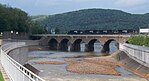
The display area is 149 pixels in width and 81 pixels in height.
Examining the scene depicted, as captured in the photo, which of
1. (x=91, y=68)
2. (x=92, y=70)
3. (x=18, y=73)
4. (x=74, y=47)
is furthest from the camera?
(x=74, y=47)

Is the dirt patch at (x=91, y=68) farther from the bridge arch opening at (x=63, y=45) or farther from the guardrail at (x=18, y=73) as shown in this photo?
the bridge arch opening at (x=63, y=45)

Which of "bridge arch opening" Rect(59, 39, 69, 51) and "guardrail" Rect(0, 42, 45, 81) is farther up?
"guardrail" Rect(0, 42, 45, 81)

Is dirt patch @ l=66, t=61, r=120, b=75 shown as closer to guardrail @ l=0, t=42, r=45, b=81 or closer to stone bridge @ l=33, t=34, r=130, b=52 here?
guardrail @ l=0, t=42, r=45, b=81

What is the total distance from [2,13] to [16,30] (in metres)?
19.2

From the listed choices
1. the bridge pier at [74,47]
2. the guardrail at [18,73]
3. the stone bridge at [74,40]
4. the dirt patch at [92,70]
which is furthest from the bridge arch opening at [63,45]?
the guardrail at [18,73]

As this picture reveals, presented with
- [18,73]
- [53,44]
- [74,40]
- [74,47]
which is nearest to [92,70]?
[18,73]

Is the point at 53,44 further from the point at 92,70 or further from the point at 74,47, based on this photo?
the point at 92,70

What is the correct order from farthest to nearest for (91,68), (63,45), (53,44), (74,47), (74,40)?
(53,44) < (63,45) < (74,47) < (74,40) < (91,68)

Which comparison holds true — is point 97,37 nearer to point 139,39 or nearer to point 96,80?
point 139,39

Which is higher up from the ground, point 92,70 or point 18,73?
point 18,73

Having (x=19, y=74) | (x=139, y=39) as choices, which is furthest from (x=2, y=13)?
(x=19, y=74)

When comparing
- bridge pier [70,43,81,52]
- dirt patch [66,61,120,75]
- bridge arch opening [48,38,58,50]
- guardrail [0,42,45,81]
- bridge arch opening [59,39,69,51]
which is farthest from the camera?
bridge arch opening [48,38,58,50]

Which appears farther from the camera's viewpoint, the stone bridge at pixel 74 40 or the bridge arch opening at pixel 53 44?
the bridge arch opening at pixel 53 44

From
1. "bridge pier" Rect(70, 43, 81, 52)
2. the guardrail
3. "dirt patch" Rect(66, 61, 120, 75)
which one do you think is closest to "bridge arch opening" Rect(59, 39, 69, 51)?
"bridge pier" Rect(70, 43, 81, 52)
